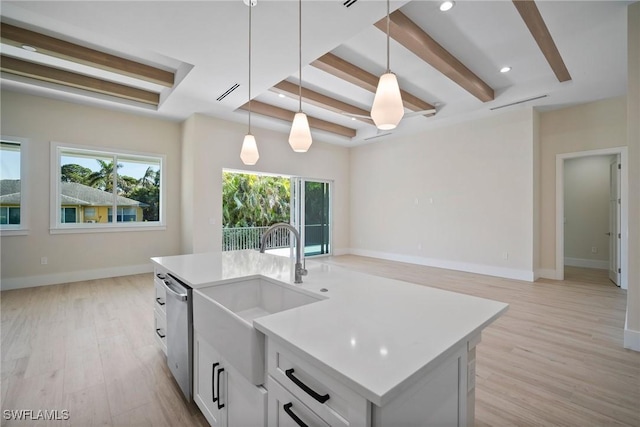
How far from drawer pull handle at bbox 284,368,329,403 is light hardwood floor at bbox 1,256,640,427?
47.5 inches

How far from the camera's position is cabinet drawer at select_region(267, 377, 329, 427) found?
864 millimetres

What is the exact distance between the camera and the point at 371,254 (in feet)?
A: 23.9

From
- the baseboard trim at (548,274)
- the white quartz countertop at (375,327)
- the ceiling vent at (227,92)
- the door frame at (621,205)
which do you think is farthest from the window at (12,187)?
the door frame at (621,205)

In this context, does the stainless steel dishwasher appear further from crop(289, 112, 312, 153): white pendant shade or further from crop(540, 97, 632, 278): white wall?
crop(540, 97, 632, 278): white wall

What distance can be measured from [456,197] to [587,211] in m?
3.09

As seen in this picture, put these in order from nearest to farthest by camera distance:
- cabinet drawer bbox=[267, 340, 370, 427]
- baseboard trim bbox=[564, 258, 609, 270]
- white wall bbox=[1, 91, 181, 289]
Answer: cabinet drawer bbox=[267, 340, 370, 427] → white wall bbox=[1, 91, 181, 289] → baseboard trim bbox=[564, 258, 609, 270]

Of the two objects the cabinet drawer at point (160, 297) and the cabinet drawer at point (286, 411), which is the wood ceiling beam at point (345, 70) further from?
the cabinet drawer at point (286, 411)

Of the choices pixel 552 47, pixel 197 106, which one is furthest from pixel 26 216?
pixel 552 47

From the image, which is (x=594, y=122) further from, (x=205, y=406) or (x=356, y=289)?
(x=205, y=406)

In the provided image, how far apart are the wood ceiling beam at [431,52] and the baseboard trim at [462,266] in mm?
3066

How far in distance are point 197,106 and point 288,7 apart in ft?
9.94

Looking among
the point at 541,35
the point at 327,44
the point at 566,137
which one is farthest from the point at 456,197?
the point at 327,44

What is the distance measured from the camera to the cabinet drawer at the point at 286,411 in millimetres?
864

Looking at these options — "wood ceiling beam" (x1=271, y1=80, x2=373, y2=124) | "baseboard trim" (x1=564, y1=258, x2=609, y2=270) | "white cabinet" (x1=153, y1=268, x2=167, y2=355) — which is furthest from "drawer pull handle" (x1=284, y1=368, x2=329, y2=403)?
"baseboard trim" (x1=564, y1=258, x2=609, y2=270)
